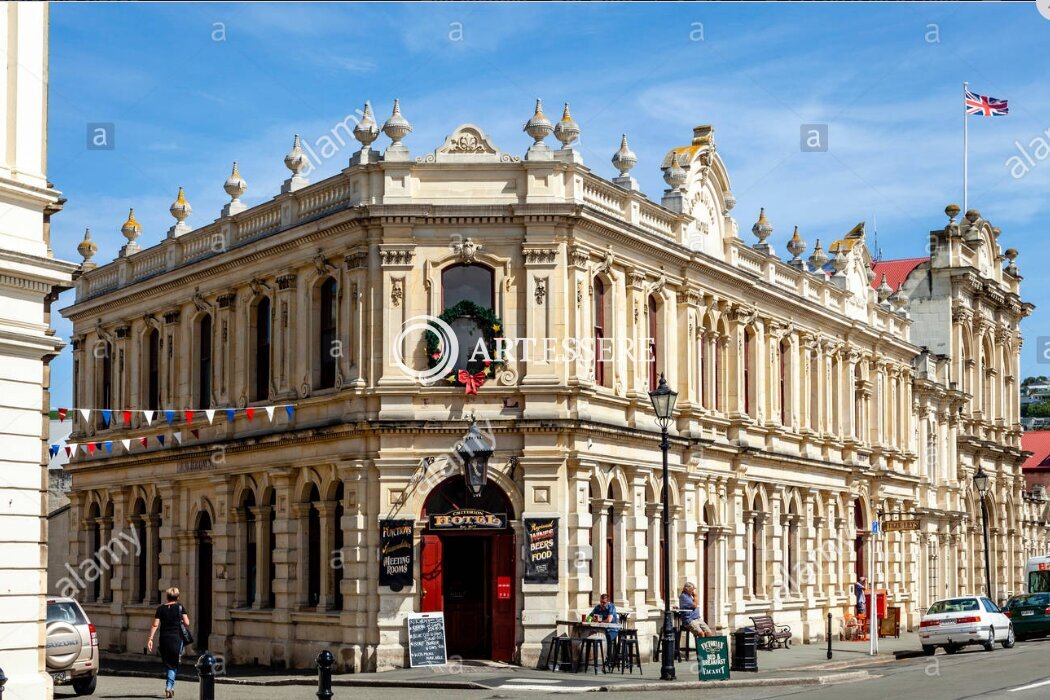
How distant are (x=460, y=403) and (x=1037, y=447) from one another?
67.2 metres

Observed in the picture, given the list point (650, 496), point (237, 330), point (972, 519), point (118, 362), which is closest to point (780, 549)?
point (650, 496)

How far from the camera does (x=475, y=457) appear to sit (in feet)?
101

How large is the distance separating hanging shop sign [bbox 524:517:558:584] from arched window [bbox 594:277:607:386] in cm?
408

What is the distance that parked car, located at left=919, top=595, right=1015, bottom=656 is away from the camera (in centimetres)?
3697

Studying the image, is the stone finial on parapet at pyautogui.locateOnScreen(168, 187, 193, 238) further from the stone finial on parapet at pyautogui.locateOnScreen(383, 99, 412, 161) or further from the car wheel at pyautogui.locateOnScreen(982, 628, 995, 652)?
the car wheel at pyautogui.locateOnScreen(982, 628, 995, 652)

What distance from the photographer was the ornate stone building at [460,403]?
3120cm

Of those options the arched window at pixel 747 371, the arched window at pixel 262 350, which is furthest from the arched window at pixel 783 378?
the arched window at pixel 262 350

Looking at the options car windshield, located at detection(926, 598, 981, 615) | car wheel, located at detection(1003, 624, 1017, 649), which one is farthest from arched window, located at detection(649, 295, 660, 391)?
car wheel, located at detection(1003, 624, 1017, 649)

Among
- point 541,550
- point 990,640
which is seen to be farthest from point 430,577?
point 990,640

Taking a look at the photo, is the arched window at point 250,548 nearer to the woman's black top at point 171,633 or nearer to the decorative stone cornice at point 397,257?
the decorative stone cornice at point 397,257

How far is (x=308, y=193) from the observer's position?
112ft

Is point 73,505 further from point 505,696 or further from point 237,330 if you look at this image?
point 505,696

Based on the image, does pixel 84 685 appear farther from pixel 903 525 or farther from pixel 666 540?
pixel 903 525

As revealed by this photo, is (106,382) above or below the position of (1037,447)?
above
